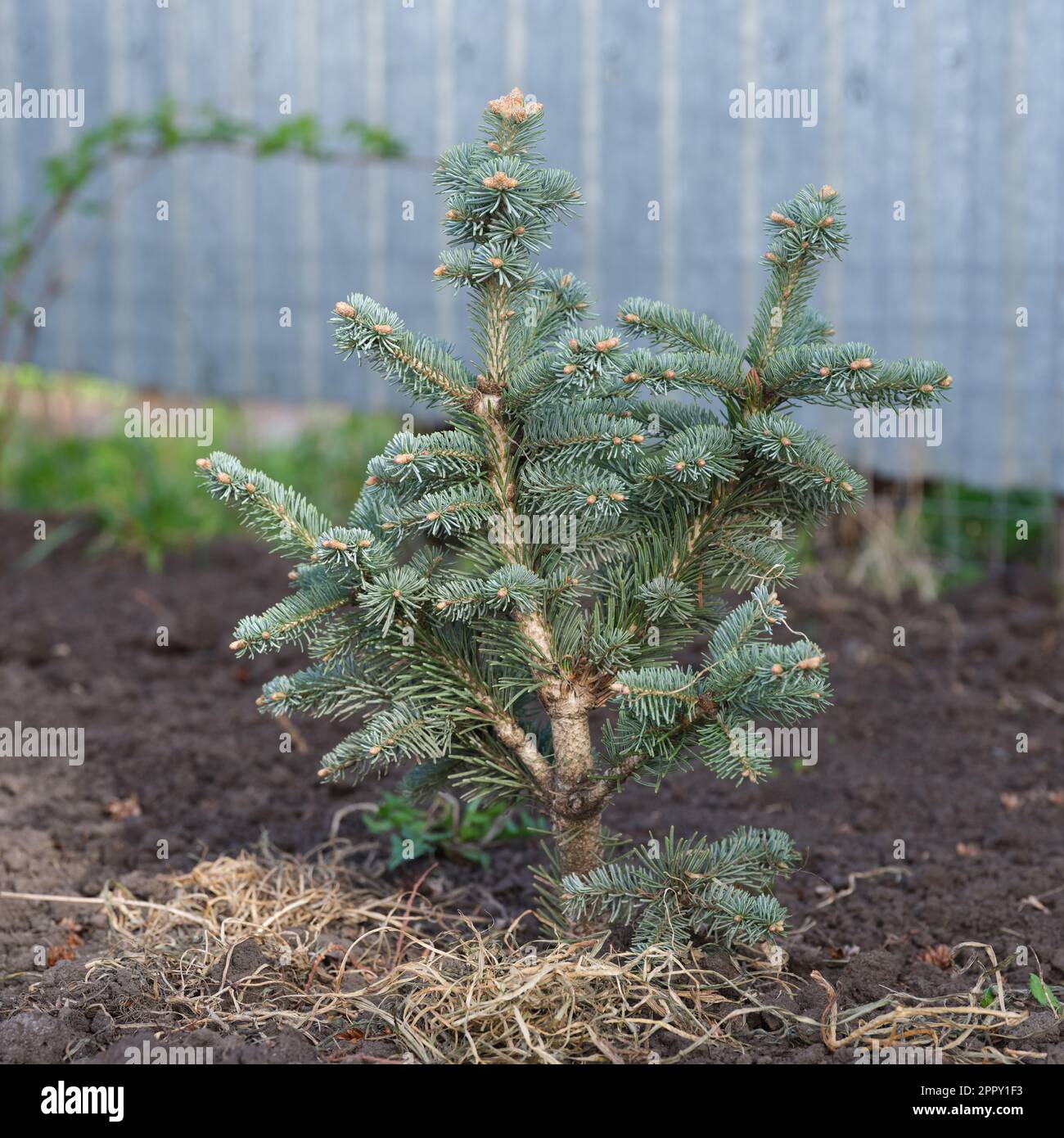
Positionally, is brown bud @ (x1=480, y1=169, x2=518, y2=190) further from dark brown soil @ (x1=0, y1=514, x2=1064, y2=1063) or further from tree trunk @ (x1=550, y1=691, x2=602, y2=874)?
dark brown soil @ (x1=0, y1=514, x2=1064, y2=1063)

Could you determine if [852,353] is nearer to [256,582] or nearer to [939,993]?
[939,993]

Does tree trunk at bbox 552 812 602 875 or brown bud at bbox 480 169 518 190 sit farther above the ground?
brown bud at bbox 480 169 518 190

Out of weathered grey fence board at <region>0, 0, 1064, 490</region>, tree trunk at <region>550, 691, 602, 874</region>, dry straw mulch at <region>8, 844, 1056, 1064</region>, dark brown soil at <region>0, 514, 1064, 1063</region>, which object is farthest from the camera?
weathered grey fence board at <region>0, 0, 1064, 490</region>

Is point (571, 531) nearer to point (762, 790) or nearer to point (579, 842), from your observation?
point (579, 842)

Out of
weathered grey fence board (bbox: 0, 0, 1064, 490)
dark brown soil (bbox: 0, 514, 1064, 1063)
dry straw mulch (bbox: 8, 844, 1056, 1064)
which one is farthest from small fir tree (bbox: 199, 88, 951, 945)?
weathered grey fence board (bbox: 0, 0, 1064, 490)

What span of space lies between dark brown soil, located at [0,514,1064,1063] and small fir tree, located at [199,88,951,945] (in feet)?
1.47

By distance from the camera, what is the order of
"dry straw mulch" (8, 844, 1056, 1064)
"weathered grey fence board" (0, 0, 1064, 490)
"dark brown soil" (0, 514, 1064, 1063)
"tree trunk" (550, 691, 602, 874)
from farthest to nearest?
1. "weathered grey fence board" (0, 0, 1064, 490)
2. "dark brown soil" (0, 514, 1064, 1063)
3. "tree trunk" (550, 691, 602, 874)
4. "dry straw mulch" (8, 844, 1056, 1064)

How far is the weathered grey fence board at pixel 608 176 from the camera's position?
4.99 meters

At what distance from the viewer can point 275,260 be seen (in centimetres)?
679

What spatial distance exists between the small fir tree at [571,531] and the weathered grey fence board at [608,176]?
3.01 metres

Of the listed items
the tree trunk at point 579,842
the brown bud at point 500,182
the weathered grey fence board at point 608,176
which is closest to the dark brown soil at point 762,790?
the tree trunk at point 579,842

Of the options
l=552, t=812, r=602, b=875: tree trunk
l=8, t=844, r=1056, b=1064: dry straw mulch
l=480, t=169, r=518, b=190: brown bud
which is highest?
l=480, t=169, r=518, b=190: brown bud

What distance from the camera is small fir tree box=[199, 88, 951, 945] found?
6.95 ft

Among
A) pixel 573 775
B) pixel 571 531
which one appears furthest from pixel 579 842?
pixel 571 531
